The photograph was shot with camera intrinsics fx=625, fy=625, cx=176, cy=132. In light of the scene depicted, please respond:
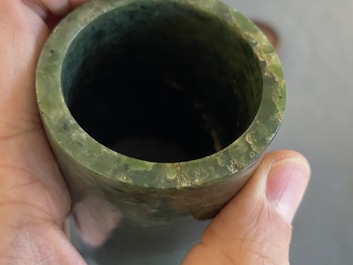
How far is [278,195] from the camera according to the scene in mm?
633

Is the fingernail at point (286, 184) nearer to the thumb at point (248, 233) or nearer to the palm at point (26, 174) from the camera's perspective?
the thumb at point (248, 233)

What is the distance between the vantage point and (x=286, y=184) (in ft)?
2.11

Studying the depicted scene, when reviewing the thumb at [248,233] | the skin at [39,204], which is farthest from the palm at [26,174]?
the thumb at [248,233]

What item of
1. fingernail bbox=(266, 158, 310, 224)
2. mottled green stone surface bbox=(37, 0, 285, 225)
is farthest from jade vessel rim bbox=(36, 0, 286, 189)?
fingernail bbox=(266, 158, 310, 224)

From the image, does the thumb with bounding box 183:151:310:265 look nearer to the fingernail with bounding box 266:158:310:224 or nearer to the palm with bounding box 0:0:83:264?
the fingernail with bounding box 266:158:310:224

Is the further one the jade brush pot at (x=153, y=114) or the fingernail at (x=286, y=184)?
the fingernail at (x=286, y=184)

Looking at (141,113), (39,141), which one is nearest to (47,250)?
(39,141)

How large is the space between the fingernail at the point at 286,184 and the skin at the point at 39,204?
23mm

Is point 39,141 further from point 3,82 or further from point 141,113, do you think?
point 141,113

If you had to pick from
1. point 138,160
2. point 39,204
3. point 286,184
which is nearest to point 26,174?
point 39,204

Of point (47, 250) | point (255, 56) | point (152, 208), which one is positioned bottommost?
point (47, 250)

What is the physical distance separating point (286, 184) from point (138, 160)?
21cm

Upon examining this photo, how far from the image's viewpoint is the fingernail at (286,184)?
2.06 ft

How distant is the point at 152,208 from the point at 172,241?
0.13 meters
